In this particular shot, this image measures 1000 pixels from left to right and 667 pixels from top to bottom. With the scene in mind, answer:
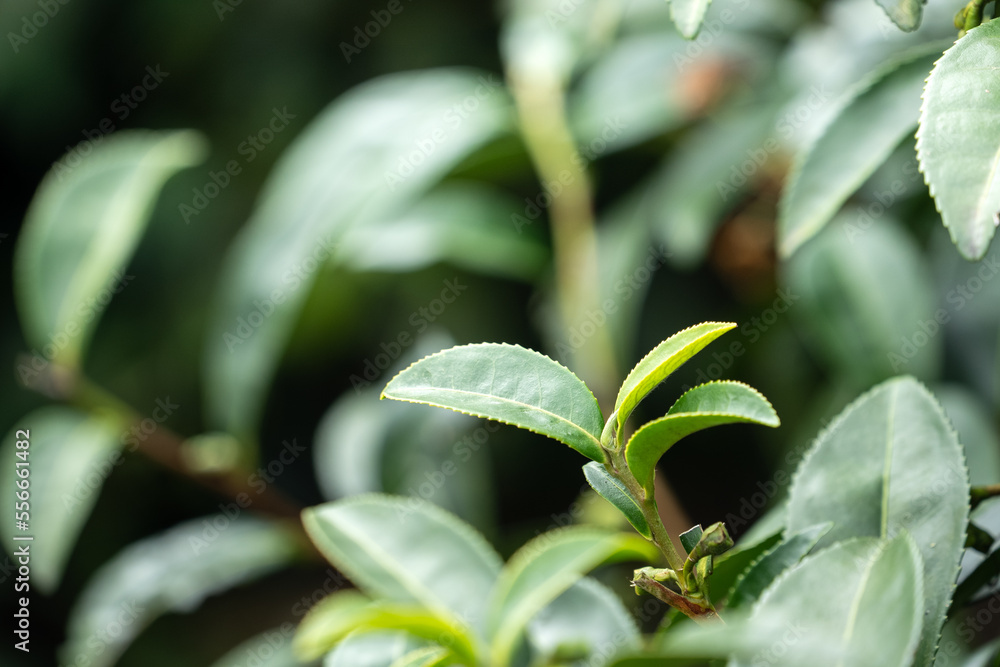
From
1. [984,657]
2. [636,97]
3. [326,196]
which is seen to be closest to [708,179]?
[636,97]

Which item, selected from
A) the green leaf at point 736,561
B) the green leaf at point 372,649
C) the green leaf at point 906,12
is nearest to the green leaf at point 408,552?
the green leaf at point 372,649

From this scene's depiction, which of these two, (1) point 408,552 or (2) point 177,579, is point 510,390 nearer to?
(1) point 408,552

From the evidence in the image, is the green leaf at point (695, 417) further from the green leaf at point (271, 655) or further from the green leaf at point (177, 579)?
the green leaf at point (177, 579)

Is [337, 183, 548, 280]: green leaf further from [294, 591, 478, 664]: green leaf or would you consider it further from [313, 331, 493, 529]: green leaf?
[294, 591, 478, 664]: green leaf

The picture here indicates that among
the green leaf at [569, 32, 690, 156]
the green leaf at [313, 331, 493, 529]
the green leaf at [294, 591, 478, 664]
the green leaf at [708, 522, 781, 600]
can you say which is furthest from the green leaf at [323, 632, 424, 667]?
the green leaf at [569, 32, 690, 156]

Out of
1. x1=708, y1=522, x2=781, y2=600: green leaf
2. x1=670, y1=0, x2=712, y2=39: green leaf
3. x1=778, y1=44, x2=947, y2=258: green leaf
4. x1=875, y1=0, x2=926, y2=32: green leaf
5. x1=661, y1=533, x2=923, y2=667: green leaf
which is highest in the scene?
x1=670, y1=0, x2=712, y2=39: green leaf
